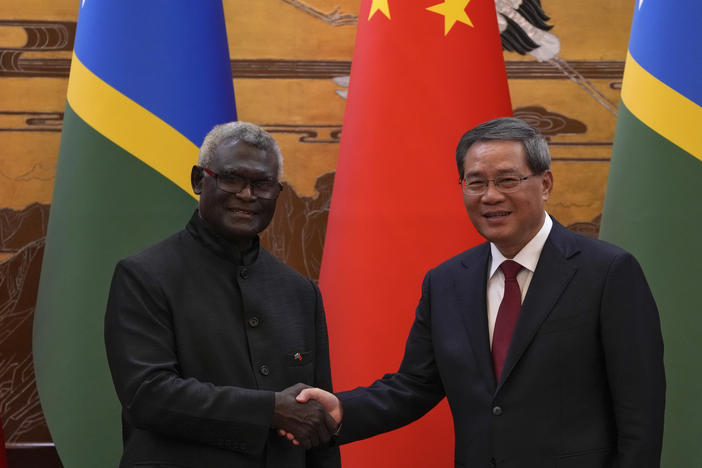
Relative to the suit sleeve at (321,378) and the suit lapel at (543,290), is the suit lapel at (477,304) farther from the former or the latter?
the suit sleeve at (321,378)

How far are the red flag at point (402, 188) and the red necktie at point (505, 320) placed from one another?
74cm

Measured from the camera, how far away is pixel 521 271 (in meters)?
1.64

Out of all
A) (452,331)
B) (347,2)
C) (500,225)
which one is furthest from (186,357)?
(347,2)

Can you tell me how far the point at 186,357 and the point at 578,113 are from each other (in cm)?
255

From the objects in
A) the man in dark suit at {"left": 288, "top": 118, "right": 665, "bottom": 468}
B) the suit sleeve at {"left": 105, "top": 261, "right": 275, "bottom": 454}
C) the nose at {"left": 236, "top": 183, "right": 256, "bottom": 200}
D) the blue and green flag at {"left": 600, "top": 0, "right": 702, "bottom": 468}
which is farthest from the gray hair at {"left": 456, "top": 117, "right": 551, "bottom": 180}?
the blue and green flag at {"left": 600, "top": 0, "right": 702, "bottom": 468}

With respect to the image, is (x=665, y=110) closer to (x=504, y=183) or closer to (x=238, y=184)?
(x=504, y=183)

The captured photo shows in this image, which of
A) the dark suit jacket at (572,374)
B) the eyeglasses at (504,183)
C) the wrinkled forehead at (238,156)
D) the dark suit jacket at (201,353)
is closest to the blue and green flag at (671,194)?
the dark suit jacket at (572,374)

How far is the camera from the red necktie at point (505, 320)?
1582 millimetres

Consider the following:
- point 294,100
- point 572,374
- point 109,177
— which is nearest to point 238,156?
point 572,374

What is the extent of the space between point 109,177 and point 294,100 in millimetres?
1261

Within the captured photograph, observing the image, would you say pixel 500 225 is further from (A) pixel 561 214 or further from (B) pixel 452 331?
(A) pixel 561 214

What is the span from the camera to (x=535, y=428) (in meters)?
1.51

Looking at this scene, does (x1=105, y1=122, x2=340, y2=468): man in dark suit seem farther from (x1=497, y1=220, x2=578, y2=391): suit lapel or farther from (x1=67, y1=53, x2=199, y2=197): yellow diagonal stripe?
(x1=67, y1=53, x2=199, y2=197): yellow diagonal stripe

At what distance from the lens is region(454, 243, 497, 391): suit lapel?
5.18ft
